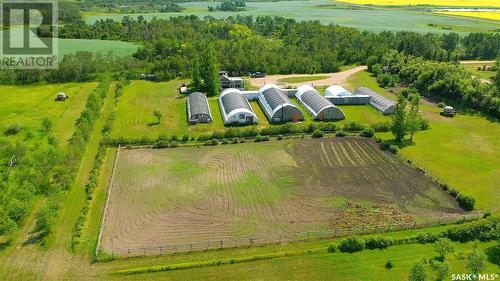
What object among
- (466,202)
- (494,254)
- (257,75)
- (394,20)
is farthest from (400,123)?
(394,20)

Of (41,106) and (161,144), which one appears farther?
(41,106)

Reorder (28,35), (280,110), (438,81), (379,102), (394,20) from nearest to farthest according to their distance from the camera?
(280,110), (379,102), (438,81), (28,35), (394,20)

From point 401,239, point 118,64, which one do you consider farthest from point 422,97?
point 118,64

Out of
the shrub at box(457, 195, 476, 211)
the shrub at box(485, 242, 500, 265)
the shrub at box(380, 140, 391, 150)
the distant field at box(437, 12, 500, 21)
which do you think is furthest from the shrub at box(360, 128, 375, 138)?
the distant field at box(437, 12, 500, 21)

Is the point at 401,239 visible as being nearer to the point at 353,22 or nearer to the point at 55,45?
the point at 55,45

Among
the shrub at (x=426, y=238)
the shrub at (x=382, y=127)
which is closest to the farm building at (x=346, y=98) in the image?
the shrub at (x=382, y=127)

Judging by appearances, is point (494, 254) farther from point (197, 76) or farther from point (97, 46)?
point (97, 46)

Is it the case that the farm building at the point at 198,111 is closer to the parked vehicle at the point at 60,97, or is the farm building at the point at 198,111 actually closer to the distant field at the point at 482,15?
the parked vehicle at the point at 60,97

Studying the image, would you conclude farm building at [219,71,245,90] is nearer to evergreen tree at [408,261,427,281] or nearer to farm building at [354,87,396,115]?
farm building at [354,87,396,115]
